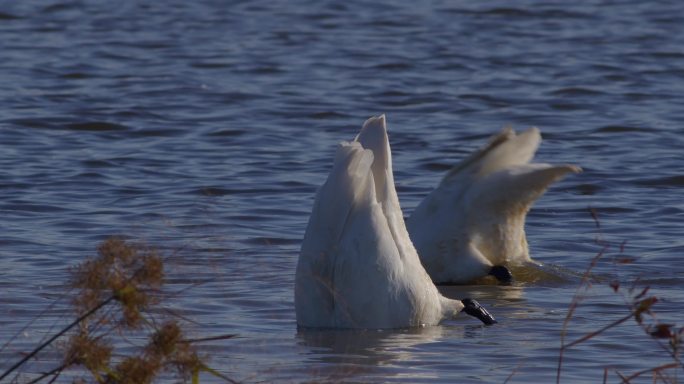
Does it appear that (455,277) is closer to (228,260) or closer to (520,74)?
(228,260)

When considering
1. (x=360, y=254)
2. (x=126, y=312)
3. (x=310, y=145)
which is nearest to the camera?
(x=126, y=312)

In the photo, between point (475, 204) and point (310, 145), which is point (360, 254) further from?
point (310, 145)

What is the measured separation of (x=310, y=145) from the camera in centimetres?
1264

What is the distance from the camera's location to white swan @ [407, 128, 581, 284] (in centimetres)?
820

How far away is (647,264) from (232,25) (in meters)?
12.1

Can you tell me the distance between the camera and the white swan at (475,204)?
26.9 ft

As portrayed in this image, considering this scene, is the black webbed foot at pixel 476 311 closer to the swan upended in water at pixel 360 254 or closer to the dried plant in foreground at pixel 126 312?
the swan upended in water at pixel 360 254

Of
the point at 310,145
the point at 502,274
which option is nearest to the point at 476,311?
the point at 502,274

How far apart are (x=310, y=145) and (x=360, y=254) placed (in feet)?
21.1

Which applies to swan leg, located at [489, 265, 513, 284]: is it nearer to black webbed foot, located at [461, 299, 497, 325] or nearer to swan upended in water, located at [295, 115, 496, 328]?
black webbed foot, located at [461, 299, 497, 325]

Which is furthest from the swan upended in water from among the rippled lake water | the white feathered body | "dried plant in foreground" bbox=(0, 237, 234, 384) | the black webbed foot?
"dried plant in foreground" bbox=(0, 237, 234, 384)

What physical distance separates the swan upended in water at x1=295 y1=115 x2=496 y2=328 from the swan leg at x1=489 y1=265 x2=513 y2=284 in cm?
161

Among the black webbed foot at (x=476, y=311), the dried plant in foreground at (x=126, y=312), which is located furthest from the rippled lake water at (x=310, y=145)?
the dried plant in foreground at (x=126, y=312)

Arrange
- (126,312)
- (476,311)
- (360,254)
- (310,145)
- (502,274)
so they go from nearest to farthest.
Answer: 1. (126,312)
2. (360,254)
3. (476,311)
4. (502,274)
5. (310,145)
